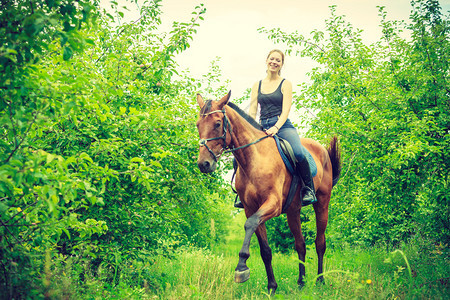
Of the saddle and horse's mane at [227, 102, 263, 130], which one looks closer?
horse's mane at [227, 102, 263, 130]

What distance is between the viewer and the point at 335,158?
761 cm

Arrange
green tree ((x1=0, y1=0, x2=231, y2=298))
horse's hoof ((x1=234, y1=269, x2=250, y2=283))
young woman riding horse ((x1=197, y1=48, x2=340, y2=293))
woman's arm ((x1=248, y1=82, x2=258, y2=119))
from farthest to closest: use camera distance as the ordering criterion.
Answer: woman's arm ((x1=248, y1=82, x2=258, y2=119)) < young woman riding horse ((x1=197, y1=48, x2=340, y2=293)) < horse's hoof ((x1=234, y1=269, x2=250, y2=283)) < green tree ((x1=0, y1=0, x2=231, y2=298))

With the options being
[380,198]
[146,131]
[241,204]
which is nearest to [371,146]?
[380,198]

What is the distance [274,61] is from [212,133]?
2.05 m

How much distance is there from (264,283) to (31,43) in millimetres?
5165

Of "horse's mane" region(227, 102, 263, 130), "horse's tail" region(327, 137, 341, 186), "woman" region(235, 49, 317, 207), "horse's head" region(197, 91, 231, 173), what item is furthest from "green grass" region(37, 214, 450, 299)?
"horse's mane" region(227, 102, 263, 130)

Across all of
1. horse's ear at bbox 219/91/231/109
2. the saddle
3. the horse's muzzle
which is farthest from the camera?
the saddle

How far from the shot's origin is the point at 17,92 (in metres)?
2.69

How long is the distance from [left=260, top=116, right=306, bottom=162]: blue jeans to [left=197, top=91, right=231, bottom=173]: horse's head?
50.9 inches

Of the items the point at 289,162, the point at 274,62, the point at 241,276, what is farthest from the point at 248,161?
the point at 274,62

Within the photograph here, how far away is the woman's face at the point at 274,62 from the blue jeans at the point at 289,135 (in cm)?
86

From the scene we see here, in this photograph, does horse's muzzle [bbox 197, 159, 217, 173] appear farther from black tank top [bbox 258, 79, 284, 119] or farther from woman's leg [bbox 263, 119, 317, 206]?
black tank top [bbox 258, 79, 284, 119]

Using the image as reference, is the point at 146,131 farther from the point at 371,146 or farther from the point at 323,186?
the point at 371,146

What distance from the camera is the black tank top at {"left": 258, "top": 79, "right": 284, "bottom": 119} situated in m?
5.82
